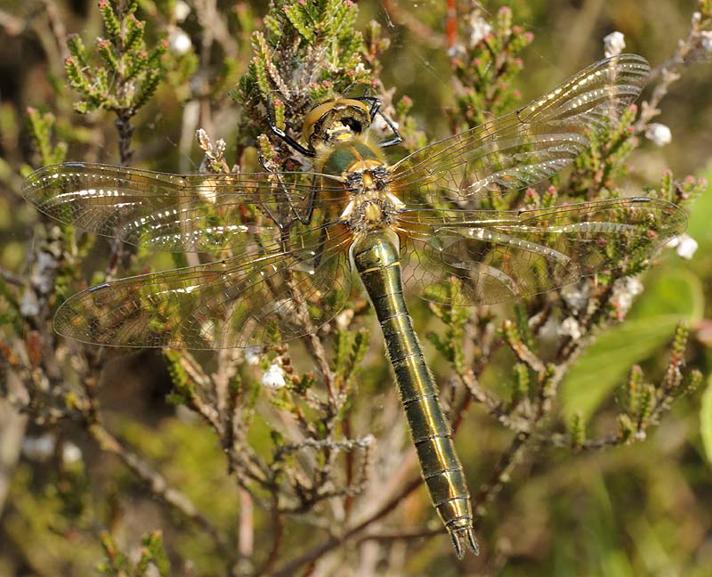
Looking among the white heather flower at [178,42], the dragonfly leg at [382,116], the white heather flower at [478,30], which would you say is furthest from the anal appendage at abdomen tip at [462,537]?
the white heather flower at [178,42]

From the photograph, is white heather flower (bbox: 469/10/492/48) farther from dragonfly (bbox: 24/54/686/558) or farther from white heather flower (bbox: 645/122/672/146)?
white heather flower (bbox: 645/122/672/146)

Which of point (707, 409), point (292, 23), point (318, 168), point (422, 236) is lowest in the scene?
point (707, 409)

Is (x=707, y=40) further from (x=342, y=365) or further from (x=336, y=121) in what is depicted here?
(x=342, y=365)

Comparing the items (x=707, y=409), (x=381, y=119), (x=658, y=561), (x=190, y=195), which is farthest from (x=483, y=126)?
(x=658, y=561)

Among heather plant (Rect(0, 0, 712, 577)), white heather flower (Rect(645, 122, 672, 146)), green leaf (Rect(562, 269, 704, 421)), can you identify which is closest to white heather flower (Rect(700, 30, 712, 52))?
heather plant (Rect(0, 0, 712, 577))

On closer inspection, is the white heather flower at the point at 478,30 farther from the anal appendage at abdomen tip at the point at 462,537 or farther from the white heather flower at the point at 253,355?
the anal appendage at abdomen tip at the point at 462,537

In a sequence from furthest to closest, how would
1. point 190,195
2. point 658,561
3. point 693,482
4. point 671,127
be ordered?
point 671,127
point 693,482
point 658,561
point 190,195

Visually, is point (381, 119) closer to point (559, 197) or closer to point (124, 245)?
point (559, 197)
